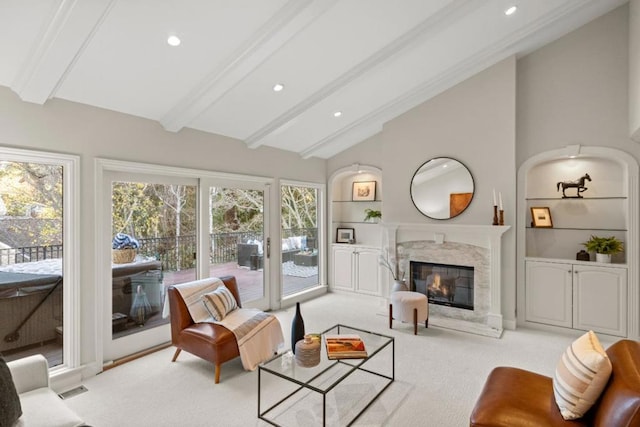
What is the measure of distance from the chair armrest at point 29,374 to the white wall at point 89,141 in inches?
41.3

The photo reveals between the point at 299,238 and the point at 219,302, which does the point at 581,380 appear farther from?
the point at 299,238

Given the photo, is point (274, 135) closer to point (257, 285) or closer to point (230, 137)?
point (230, 137)

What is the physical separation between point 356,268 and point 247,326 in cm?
311

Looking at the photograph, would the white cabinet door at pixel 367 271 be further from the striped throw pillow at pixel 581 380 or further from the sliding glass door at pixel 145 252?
the striped throw pillow at pixel 581 380

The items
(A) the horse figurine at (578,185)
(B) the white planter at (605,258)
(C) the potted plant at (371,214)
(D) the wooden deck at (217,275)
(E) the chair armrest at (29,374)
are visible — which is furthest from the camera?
(C) the potted plant at (371,214)

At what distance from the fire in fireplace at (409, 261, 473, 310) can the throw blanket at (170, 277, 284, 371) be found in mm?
2430

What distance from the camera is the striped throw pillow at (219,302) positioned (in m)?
3.37

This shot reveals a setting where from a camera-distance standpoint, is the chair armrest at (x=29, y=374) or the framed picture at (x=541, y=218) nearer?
the chair armrest at (x=29, y=374)

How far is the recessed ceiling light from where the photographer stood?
2650mm

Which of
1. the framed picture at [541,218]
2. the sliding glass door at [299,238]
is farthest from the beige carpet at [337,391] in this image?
the sliding glass door at [299,238]

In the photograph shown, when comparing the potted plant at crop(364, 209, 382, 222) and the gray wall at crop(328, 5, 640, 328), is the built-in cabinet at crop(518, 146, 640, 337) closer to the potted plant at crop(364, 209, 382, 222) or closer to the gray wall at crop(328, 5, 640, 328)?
the gray wall at crop(328, 5, 640, 328)

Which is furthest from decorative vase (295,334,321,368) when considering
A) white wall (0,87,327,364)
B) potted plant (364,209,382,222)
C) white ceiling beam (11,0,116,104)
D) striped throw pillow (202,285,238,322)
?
potted plant (364,209,382,222)

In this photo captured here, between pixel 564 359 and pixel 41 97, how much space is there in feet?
13.4

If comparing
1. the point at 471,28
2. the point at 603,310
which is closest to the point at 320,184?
the point at 471,28
